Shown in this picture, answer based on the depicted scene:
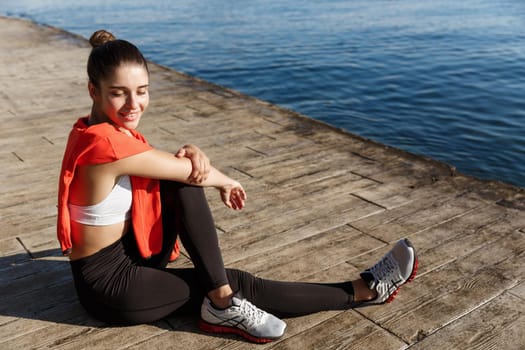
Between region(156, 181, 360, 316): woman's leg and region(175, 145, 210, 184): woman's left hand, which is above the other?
region(175, 145, 210, 184): woman's left hand

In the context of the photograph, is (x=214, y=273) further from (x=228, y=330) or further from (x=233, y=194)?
(x=233, y=194)

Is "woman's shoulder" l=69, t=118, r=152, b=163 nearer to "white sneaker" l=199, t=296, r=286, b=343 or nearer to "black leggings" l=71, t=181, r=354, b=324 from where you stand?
"black leggings" l=71, t=181, r=354, b=324

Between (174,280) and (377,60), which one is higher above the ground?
(174,280)

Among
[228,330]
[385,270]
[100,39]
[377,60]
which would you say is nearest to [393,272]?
[385,270]

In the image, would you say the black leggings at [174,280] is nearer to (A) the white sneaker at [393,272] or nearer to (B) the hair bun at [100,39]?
(A) the white sneaker at [393,272]

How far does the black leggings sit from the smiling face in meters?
0.37

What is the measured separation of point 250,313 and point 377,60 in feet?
45.9

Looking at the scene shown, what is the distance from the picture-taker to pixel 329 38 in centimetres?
1964

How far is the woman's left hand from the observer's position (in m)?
2.62

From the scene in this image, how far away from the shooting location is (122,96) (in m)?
2.53

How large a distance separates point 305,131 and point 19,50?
8.11m

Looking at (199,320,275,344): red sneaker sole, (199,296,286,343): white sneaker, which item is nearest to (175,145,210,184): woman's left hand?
(199,296,286,343): white sneaker

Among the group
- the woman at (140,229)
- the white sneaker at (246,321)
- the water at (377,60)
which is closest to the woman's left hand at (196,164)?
the woman at (140,229)

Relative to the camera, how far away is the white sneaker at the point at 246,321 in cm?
269
